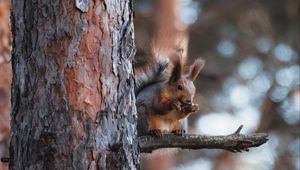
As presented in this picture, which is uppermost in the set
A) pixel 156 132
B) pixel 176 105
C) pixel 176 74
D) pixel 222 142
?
pixel 176 74

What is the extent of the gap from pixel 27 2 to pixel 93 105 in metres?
0.37

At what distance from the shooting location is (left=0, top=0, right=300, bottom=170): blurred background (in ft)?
24.9

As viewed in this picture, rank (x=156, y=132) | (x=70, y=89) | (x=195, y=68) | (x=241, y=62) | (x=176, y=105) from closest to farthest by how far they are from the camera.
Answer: (x=70, y=89) < (x=156, y=132) < (x=176, y=105) < (x=195, y=68) < (x=241, y=62)

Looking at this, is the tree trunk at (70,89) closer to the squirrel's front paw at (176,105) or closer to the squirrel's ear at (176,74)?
the squirrel's front paw at (176,105)

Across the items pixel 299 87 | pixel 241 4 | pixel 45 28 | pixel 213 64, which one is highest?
pixel 241 4

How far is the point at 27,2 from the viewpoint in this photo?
88.8 inches

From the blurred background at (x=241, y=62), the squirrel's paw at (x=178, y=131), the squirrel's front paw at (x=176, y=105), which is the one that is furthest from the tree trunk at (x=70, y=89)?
the blurred background at (x=241, y=62)

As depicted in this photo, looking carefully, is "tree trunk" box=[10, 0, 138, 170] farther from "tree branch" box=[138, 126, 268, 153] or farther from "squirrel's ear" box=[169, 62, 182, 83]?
"squirrel's ear" box=[169, 62, 182, 83]

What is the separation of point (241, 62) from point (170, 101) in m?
5.83


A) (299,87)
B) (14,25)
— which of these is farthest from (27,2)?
(299,87)

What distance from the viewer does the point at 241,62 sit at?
29.0ft

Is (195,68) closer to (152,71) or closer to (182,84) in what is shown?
(182,84)

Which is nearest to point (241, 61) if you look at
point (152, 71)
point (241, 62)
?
point (241, 62)

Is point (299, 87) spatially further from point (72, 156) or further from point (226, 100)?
point (72, 156)
